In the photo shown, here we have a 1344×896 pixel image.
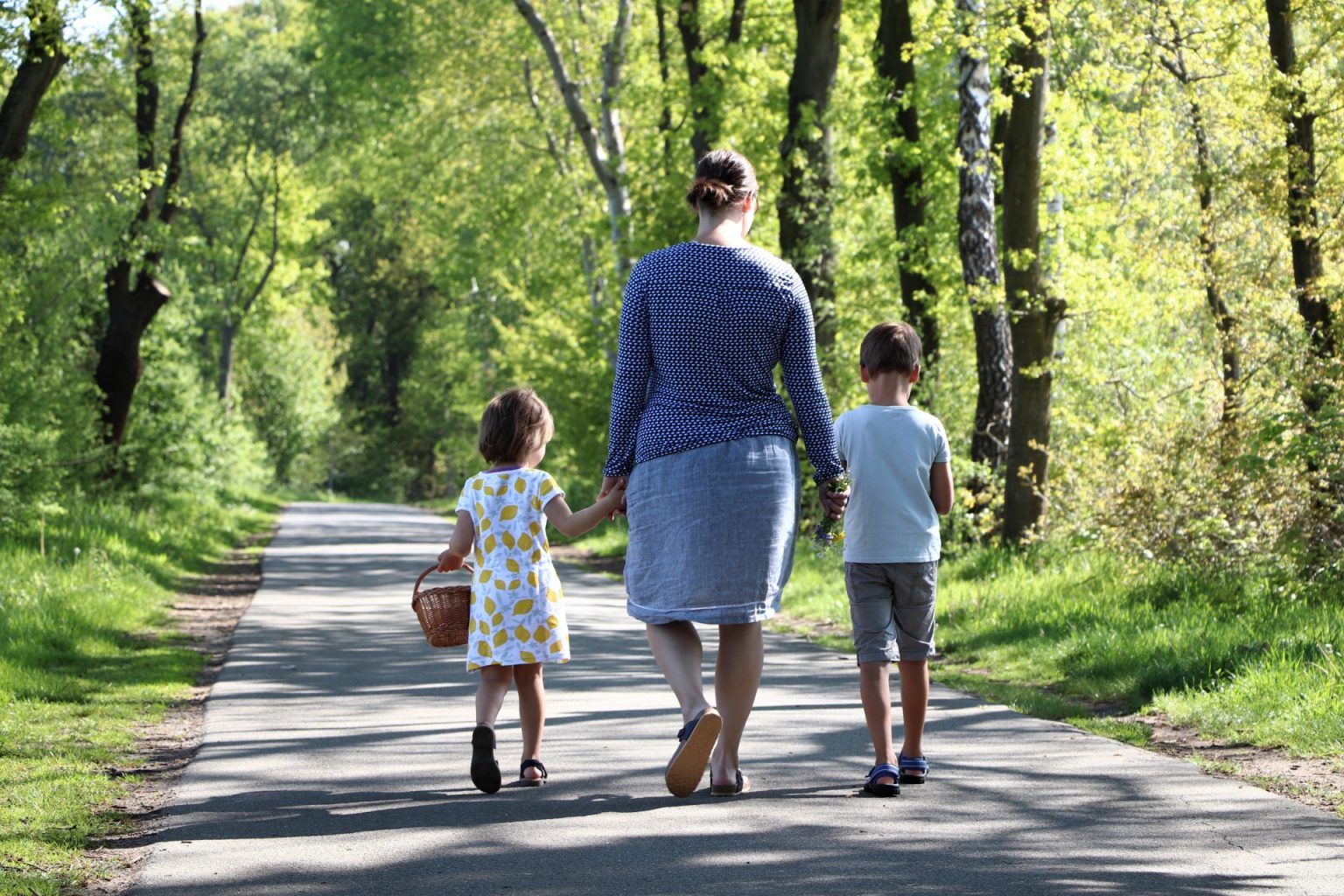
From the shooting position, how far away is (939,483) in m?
6.32

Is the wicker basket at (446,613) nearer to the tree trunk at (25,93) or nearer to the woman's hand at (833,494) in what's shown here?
the woman's hand at (833,494)

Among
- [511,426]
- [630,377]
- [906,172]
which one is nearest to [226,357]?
[906,172]

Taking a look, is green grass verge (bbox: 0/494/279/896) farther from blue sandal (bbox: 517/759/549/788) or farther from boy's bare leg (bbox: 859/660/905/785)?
boy's bare leg (bbox: 859/660/905/785)

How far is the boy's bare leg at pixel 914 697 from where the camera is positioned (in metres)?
6.31

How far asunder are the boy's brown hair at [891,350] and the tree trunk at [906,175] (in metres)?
12.7

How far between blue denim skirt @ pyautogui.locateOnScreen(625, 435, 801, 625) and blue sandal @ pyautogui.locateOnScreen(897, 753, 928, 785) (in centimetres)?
96

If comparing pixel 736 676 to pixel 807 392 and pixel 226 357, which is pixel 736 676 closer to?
pixel 807 392

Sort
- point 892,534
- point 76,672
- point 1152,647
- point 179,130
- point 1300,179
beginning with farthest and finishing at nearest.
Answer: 1. point 179,130
2. point 1300,179
3. point 76,672
4. point 1152,647
5. point 892,534

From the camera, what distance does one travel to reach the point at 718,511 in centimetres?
583

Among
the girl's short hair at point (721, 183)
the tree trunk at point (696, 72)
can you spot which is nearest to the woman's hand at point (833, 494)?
the girl's short hair at point (721, 183)

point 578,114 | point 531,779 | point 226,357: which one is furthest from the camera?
point 226,357

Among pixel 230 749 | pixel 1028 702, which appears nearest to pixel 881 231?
pixel 1028 702

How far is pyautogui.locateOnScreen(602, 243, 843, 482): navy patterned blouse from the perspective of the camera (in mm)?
5891

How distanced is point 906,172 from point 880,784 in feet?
47.9
